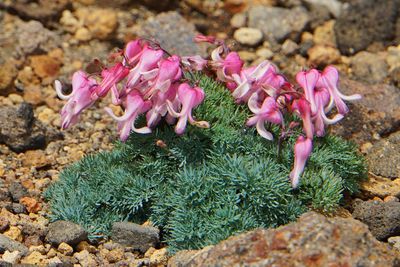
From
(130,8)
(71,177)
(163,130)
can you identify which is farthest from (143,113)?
(130,8)

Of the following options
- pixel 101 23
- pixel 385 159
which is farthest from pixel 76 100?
pixel 101 23

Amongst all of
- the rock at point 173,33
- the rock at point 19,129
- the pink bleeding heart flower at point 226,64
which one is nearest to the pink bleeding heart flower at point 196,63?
the pink bleeding heart flower at point 226,64

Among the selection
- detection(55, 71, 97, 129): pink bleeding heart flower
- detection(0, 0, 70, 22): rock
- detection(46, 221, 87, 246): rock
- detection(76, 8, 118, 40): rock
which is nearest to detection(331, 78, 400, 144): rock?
detection(55, 71, 97, 129): pink bleeding heart flower

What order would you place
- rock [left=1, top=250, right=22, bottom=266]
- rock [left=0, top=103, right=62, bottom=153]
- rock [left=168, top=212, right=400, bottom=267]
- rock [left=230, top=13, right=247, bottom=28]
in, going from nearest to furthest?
rock [left=168, top=212, right=400, bottom=267]
rock [left=1, top=250, right=22, bottom=266]
rock [left=0, top=103, right=62, bottom=153]
rock [left=230, top=13, right=247, bottom=28]

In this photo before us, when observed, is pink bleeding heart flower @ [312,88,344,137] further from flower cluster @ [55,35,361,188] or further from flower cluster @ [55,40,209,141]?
flower cluster @ [55,40,209,141]

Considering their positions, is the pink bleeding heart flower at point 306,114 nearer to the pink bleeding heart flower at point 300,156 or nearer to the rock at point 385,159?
the pink bleeding heart flower at point 300,156

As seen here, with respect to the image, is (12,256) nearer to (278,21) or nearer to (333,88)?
(333,88)
